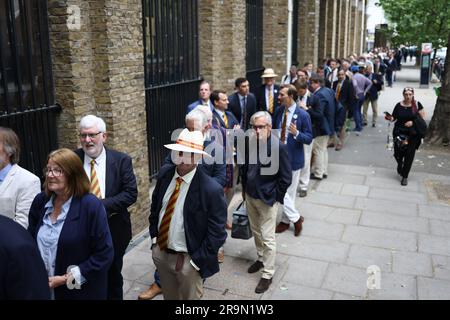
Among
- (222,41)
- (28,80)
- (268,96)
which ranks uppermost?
(222,41)

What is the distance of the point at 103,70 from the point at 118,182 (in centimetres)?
211

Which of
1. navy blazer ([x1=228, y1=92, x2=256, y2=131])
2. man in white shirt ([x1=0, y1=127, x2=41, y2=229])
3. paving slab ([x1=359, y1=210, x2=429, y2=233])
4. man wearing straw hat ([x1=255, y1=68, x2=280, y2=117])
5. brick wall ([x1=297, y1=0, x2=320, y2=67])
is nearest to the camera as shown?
man in white shirt ([x1=0, y1=127, x2=41, y2=229])

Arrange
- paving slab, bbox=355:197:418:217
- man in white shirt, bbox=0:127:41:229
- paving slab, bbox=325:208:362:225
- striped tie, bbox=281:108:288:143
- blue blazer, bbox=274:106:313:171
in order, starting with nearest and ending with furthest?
man in white shirt, bbox=0:127:41:229 → blue blazer, bbox=274:106:313:171 → striped tie, bbox=281:108:288:143 → paving slab, bbox=325:208:362:225 → paving slab, bbox=355:197:418:217

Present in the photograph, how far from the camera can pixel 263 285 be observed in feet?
17.1

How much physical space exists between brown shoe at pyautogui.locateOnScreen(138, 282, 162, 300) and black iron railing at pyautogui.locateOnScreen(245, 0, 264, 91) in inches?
325

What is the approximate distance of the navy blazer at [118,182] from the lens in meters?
4.18

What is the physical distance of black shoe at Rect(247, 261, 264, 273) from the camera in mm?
5613

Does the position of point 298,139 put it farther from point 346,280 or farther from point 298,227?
point 346,280

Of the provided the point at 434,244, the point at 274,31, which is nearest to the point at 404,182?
the point at 434,244

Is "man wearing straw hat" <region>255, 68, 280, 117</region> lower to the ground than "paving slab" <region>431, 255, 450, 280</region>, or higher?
higher

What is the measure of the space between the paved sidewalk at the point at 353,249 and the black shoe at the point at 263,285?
0.28 feet

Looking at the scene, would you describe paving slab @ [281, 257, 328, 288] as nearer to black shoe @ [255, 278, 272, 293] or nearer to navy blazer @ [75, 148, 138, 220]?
black shoe @ [255, 278, 272, 293]

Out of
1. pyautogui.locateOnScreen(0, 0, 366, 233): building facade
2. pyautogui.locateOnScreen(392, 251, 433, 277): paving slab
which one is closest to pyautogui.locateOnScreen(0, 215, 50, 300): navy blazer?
pyautogui.locateOnScreen(0, 0, 366, 233): building facade
